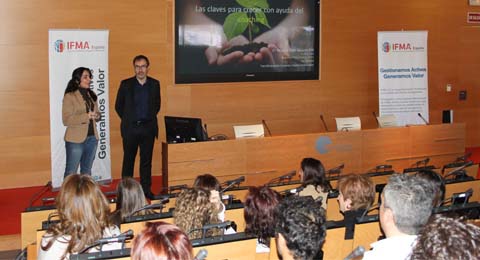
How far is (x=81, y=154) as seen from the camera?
8133mm

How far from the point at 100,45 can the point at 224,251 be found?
5.56 metres

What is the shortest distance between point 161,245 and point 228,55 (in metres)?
7.85

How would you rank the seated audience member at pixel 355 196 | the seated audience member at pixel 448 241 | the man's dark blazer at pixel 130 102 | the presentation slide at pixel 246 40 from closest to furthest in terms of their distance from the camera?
the seated audience member at pixel 448 241 → the seated audience member at pixel 355 196 → the man's dark blazer at pixel 130 102 → the presentation slide at pixel 246 40

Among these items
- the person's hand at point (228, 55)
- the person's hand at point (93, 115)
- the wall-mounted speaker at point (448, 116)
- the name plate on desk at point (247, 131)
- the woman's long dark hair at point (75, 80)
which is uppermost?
the person's hand at point (228, 55)

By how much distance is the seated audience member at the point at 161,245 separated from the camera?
231 cm

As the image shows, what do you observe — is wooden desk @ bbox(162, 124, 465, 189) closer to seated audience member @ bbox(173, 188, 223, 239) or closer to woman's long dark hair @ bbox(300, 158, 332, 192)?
woman's long dark hair @ bbox(300, 158, 332, 192)

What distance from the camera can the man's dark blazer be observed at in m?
8.16

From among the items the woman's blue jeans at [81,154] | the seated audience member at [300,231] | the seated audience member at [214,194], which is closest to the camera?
the seated audience member at [300,231]

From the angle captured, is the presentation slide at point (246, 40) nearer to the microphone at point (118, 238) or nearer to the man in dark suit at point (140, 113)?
the man in dark suit at point (140, 113)

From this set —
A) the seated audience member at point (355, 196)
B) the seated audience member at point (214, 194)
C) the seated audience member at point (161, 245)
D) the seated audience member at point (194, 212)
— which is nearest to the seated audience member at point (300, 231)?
the seated audience member at point (161, 245)

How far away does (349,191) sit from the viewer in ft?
16.1

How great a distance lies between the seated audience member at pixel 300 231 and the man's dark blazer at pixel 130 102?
5459mm

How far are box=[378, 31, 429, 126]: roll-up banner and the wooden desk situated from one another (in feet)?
2.36

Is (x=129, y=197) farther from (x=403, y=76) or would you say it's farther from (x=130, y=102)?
(x=403, y=76)
